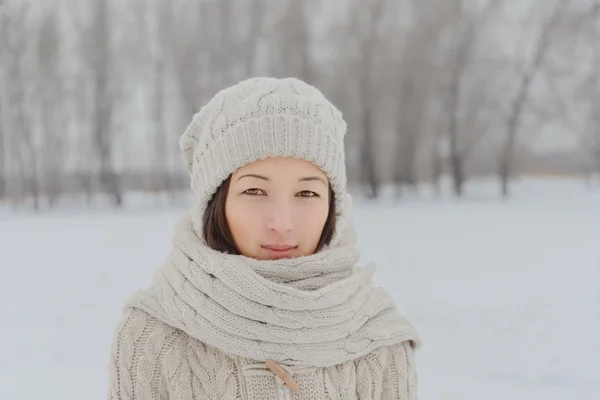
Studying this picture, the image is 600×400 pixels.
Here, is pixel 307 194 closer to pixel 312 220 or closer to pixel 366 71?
pixel 312 220

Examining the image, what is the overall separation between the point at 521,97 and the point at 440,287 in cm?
160

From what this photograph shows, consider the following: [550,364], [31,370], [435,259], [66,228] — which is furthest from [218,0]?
[550,364]

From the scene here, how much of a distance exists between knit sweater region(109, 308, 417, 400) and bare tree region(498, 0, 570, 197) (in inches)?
122

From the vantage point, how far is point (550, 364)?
69.5 inches

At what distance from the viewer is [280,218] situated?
2.29ft

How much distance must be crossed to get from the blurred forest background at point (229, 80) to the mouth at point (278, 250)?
10.2 feet

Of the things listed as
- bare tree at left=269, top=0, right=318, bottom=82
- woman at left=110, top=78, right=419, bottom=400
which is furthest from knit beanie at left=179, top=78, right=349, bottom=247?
bare tree at left=269, top=0, right=318, bottom=82

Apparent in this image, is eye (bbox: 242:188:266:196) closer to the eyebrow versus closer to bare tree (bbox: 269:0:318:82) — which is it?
the eyebrow

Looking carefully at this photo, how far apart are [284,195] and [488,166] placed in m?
3.36

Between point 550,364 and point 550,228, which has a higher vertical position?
point 550,228

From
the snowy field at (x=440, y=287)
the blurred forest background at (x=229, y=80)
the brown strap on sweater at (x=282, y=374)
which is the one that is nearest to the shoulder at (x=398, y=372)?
the brown strap on sweater at (x=282, y=374)

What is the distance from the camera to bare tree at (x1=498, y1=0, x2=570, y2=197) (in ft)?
11.0

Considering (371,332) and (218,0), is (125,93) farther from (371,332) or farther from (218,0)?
(371,332)

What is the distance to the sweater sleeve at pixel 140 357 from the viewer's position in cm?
71
